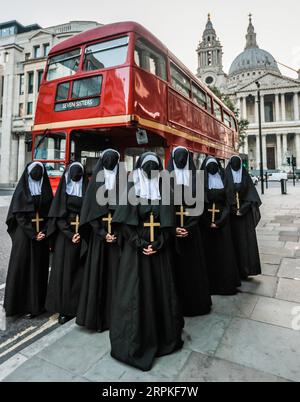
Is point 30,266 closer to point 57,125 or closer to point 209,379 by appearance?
point 209,379

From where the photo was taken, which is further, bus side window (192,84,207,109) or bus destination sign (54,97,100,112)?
bus side window (192,84,207,109)

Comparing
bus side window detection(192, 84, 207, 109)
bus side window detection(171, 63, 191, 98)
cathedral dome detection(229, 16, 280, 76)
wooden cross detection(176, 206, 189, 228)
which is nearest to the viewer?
wooden cross detection(176, 206, 189, 228)

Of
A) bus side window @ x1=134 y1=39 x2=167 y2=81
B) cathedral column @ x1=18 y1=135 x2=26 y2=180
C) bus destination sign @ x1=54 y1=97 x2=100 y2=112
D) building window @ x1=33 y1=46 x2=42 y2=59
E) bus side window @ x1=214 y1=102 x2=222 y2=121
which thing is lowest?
bus destination sign @ x1=54 y1=97 x2=100 y2=112

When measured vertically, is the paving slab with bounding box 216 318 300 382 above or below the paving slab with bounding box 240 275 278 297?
below

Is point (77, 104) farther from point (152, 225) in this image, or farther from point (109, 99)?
point (152, 225)

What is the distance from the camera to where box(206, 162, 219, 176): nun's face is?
3883 millimetres

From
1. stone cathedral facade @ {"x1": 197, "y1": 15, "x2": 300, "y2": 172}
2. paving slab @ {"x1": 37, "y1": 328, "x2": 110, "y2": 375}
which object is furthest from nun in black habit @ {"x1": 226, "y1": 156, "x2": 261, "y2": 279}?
stone cathedral facade @ {"x1": 197, "y1": 15, "x2": 300, "y2": 172}

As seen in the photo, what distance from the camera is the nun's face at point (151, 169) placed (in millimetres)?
2611

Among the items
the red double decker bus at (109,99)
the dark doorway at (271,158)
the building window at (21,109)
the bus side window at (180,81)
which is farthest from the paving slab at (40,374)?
the dark doorway at (271,158)

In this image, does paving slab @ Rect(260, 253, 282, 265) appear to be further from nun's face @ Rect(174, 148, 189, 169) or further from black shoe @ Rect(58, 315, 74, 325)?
black shoe @ Rect(58, 315, 74, 325)

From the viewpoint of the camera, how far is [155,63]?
19.2 ft

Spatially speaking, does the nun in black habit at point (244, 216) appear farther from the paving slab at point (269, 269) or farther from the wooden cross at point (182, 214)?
the wooden cross at point (182, 214)

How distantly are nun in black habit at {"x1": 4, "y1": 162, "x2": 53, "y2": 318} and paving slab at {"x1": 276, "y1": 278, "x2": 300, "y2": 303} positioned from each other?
129 inches

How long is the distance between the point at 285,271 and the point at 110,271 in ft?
11.3
